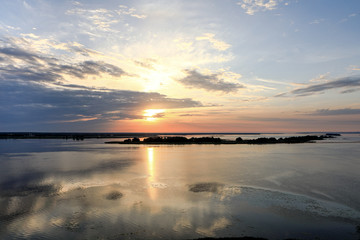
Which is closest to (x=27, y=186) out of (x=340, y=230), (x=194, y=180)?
(x=194, y=180)

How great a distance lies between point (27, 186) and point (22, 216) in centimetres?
753

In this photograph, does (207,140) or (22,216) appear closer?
(22,216)

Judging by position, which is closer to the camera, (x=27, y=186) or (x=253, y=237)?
(x=253, y=237)

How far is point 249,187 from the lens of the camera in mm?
17781

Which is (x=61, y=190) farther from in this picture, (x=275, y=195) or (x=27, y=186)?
(x=275, y=195)

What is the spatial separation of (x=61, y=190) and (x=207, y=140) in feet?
215

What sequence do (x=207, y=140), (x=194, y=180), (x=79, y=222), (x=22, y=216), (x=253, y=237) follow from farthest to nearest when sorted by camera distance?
(x=207, y=140) < (x=194, y=180) < (x=22, y=216) < (x=79, y=222) < (x=253, y=237)

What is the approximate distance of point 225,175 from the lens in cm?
2258

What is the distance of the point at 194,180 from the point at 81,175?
10838 millimetres

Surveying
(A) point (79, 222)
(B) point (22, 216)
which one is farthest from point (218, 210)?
(B) point (22, 216)

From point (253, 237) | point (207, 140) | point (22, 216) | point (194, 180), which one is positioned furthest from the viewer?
point (207, 140)

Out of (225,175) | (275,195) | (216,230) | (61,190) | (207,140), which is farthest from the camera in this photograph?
(207,140)

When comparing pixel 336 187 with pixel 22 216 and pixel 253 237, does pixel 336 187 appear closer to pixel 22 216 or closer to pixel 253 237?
pixel 253 237

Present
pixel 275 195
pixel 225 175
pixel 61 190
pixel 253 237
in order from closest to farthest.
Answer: pixel 253 237, pixel 275 195, pixel 61 190, pixel 225 175
